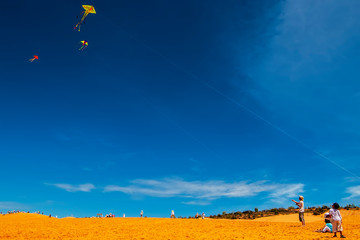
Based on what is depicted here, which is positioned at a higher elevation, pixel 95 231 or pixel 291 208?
pixel 291 208

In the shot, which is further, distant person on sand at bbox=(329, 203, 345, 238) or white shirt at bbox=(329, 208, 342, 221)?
white shirt at bbox=(329, 208, 342, 221)

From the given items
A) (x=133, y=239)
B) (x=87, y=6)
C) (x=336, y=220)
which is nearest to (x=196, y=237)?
(x=133, y=239)

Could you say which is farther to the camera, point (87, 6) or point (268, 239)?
point (87, 6)

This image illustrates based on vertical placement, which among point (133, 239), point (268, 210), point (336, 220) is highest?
point (268, 210)

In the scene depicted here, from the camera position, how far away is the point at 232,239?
16.6m

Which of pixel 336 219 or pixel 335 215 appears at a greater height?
pixel 335 215

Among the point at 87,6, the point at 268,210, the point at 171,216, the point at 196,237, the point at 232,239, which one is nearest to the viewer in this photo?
the point at 232,239

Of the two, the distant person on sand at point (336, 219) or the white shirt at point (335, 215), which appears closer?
the distant person on sand at point (336, 219)

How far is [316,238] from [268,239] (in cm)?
264

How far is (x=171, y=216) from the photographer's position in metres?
33.9

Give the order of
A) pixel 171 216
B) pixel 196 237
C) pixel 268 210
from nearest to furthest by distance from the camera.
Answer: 1. pixel 196 237
2. pixel 171 216
3. pixel 268 210

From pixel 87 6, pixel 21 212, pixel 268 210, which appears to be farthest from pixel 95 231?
pixel 268 210

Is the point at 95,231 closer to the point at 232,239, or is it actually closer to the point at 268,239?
the point at 232,239

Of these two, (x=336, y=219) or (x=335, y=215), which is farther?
(x=335, y=215)
